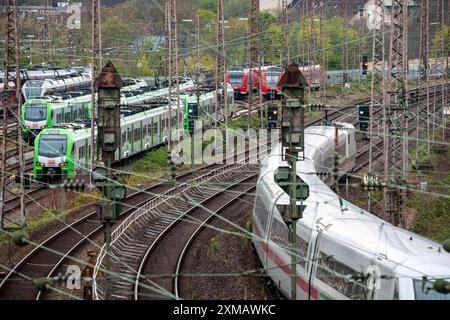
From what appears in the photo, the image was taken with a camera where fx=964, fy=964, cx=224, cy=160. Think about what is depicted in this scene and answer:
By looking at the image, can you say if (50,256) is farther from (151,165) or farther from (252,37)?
(252,37)

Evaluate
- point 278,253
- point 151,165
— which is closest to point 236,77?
point 151,165

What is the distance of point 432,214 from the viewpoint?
30.0 metres

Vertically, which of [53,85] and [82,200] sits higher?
[53,85]

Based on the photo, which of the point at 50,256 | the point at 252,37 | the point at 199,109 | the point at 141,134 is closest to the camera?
the point at 50,256

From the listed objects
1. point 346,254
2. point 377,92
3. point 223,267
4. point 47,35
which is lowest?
point 223,267

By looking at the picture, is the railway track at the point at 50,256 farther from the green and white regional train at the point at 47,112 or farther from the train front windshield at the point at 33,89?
the train front windshield at the point at 33,89

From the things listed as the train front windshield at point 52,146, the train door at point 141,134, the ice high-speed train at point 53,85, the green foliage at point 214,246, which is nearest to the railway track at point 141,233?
the green foliage at point 214,246

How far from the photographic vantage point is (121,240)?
2588 cm

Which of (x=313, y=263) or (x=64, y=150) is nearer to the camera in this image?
(x=313, y=263)

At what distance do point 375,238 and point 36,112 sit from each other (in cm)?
3072

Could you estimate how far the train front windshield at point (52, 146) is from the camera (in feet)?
115

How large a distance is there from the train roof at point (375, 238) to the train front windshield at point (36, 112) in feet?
81.8
